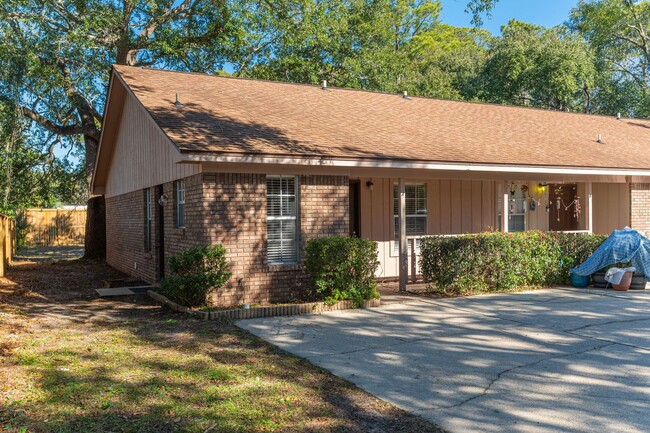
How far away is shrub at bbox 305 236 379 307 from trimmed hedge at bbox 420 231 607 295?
1.80m

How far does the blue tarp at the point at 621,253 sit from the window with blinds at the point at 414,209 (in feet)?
11.8

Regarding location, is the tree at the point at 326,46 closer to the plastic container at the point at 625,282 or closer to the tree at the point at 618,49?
the tree at the point at 618,49

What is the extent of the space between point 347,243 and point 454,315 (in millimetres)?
2161

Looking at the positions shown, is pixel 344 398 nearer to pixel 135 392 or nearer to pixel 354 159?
pixel 135 392

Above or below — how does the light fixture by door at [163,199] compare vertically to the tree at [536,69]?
below

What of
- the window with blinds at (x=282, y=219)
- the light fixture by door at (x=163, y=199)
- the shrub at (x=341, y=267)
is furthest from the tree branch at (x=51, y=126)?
the shrub at (x=341, y=267)

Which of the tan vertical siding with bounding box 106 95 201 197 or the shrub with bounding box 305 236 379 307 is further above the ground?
→ the tan vertical siding with bounding box 106 95 201 197

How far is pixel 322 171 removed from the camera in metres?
10.7

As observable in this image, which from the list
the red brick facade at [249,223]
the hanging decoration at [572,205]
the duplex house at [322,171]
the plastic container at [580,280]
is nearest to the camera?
the red brick facade at [249,223]

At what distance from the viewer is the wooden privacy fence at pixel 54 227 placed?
112 feet

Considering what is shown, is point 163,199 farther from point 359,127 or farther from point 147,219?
point 359,127

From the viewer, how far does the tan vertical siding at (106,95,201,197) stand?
11602 mm

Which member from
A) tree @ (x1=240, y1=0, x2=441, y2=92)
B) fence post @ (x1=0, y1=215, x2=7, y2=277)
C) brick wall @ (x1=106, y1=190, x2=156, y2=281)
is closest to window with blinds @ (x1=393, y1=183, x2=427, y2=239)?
brick wall @ (x1=106, y1=190, x2=156, y2=281)

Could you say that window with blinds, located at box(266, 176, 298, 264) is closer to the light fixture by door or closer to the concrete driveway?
the concrete driveway
